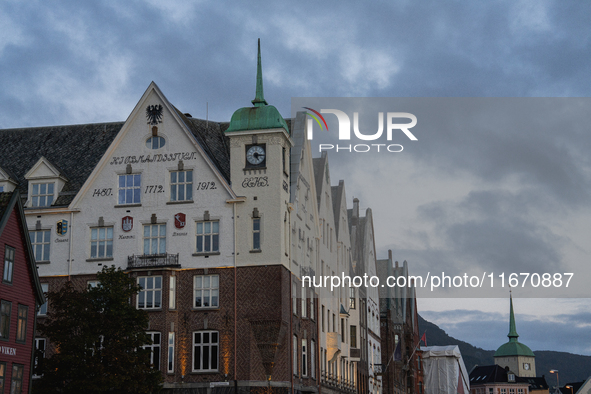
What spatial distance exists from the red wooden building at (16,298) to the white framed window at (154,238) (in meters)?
9.96

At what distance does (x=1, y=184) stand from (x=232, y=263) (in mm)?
17227

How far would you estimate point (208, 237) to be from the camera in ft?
172

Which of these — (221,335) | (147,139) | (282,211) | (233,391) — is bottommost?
(233,391)

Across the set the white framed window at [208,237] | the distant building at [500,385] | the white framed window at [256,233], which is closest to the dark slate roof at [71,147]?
the white framed window at [208,237]

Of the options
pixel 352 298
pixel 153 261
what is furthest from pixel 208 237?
pixel 352 298

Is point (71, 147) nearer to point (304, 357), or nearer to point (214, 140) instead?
point (214, 140)

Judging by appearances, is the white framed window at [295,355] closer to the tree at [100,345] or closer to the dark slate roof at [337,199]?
the tree at [100,345]

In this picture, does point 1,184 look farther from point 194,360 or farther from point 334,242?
point 334,242

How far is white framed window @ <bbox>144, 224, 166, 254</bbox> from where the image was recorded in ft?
174

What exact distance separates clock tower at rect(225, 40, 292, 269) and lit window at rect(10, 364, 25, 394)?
48.7 feet

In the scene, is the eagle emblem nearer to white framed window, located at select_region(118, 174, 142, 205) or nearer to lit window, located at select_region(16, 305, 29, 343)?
white framed window, located at select_region(118, 174, 142, 205)

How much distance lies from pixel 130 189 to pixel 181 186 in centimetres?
354

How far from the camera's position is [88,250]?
53875 millimetres

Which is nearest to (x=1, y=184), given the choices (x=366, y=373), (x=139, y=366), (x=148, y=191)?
(x=148, y=191)
